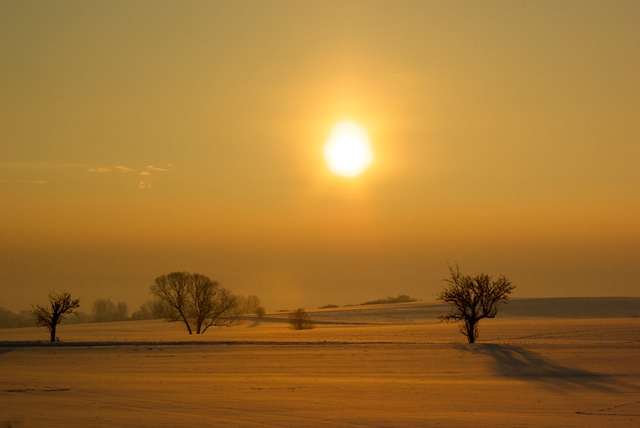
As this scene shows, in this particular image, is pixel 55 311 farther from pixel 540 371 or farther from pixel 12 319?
pixel 12 319

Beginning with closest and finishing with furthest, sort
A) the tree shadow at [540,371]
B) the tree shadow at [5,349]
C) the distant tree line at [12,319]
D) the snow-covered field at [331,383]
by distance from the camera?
the snow-covered field at [331,383]
the tree shadow at [540,371]
the tree shadow at [5,349]
the distant tree line at [12,319]

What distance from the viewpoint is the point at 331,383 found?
904 inches

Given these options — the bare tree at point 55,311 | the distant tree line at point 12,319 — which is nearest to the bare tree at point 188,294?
the bare tree at point 55,311

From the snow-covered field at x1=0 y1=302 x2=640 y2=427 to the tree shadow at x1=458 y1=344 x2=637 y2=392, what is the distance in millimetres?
60

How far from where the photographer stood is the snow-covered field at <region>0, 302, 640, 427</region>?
15961 mm

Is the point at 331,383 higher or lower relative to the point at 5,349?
lower

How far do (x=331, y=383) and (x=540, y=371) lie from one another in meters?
7.75

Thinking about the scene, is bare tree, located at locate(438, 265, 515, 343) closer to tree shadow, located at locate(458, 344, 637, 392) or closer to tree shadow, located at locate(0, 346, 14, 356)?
tree shadow, located at locate(458, 344, 637, 392)

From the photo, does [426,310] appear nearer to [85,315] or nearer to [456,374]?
[456,374]

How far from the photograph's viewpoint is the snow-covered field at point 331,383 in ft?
52.4

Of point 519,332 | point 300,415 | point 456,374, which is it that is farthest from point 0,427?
point 519,332

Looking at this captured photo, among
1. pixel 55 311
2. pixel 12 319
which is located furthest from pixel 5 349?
pixel 12 319

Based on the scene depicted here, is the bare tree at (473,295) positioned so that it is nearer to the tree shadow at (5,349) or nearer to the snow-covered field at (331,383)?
the snow-covered field at (331,383)

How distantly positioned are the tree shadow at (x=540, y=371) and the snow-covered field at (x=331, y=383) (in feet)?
0.20
